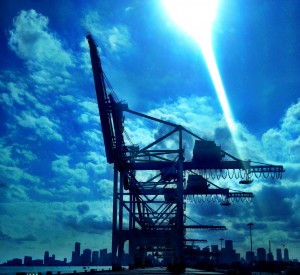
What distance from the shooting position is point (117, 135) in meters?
50.1

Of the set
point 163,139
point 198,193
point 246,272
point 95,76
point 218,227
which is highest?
point 95,76

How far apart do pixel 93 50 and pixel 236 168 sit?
23.7m

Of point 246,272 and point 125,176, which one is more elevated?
point 125,176

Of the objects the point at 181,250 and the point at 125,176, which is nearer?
the point at 181,250

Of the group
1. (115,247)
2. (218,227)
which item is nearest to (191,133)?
(115,247)

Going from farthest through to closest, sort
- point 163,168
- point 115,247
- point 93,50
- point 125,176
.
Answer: point 125,176 < point 163,168 < point 115,247 < point 93,50

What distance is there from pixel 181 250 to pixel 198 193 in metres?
17.1

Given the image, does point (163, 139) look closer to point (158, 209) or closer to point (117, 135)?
point (117, 135)

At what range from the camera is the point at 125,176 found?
5878 cm

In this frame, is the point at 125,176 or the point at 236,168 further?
the point at 125,176

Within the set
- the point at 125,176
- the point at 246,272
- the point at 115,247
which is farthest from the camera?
the point at 125,176

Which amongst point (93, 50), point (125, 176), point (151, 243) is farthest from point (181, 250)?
point (93, 50)

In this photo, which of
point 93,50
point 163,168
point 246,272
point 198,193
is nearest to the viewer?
point 246,272

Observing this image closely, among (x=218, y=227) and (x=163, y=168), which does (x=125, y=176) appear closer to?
(x=163, y=168)
